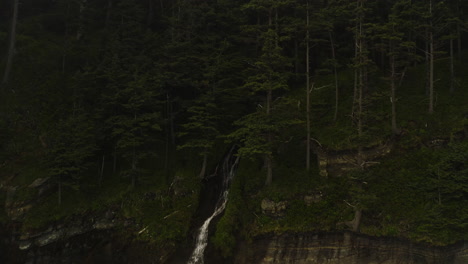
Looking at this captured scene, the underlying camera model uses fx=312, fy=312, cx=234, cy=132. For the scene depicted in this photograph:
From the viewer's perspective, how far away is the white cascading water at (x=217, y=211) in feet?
70.7

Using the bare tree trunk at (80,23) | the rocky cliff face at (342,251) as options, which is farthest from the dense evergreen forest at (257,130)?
the bare tree trunk at (80,23)

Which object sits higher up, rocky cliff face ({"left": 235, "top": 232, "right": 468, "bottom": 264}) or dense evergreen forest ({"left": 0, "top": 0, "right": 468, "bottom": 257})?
dense evergreen forest ({"left": 0, "top": 0, "right": 468, "bottom": 257})

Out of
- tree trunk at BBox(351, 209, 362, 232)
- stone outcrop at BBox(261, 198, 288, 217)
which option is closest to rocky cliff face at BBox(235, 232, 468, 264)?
tree trunk at BBox(351, 209, 362, 232)

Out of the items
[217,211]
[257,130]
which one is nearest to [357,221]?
[257,130]

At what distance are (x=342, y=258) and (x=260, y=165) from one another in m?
9.96

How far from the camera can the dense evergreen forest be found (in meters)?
20.6

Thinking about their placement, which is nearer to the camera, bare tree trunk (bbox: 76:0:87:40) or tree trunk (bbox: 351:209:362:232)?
tree trunk (bbox: 351:209:362:232)

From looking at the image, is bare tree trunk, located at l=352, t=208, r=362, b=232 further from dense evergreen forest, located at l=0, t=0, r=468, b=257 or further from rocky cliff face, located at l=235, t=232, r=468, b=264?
rocky cliff face, located at l=235, t=232, r=468, b=264

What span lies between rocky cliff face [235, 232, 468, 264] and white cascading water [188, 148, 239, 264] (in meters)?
2.72

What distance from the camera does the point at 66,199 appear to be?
25750 mm

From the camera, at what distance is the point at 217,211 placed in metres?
24.1

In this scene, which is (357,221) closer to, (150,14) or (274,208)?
(274,208)

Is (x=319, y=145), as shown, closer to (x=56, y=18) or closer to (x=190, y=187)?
(x=190, y=187)

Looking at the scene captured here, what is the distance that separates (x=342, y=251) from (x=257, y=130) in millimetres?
9751
